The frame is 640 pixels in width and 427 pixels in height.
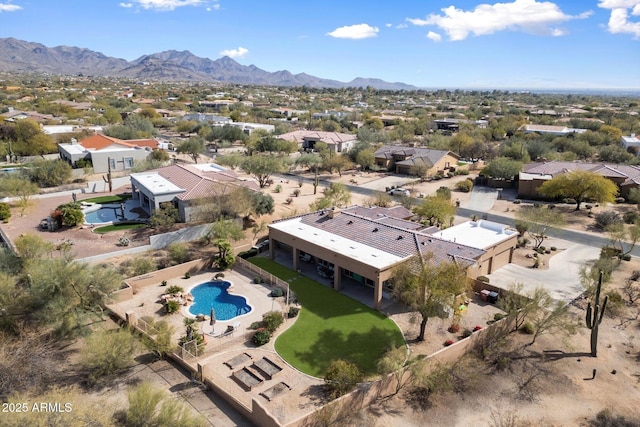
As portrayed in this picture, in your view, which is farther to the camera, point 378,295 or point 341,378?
point 378,295

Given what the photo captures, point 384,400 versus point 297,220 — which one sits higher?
point 297,220

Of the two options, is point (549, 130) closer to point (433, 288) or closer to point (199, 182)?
point (199, 182)

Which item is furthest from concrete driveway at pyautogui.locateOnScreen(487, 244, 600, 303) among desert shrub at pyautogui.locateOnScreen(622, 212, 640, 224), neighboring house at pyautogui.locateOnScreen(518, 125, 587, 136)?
neighboring house at pyautogui.locateOnScreen(518, 125, 587, 136)

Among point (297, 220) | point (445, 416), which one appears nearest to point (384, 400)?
point (445, 416)

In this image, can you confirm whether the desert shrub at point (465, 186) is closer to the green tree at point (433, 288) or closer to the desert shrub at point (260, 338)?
the green tree at point (433, 288)

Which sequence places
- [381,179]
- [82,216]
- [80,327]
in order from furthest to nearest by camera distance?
[381,179], [82,216], [80,327]

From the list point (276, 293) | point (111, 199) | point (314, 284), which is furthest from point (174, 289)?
point (111, 199)

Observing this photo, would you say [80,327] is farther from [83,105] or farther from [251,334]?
[83,105]

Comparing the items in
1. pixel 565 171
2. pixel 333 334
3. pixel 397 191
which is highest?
pixel 565 171
